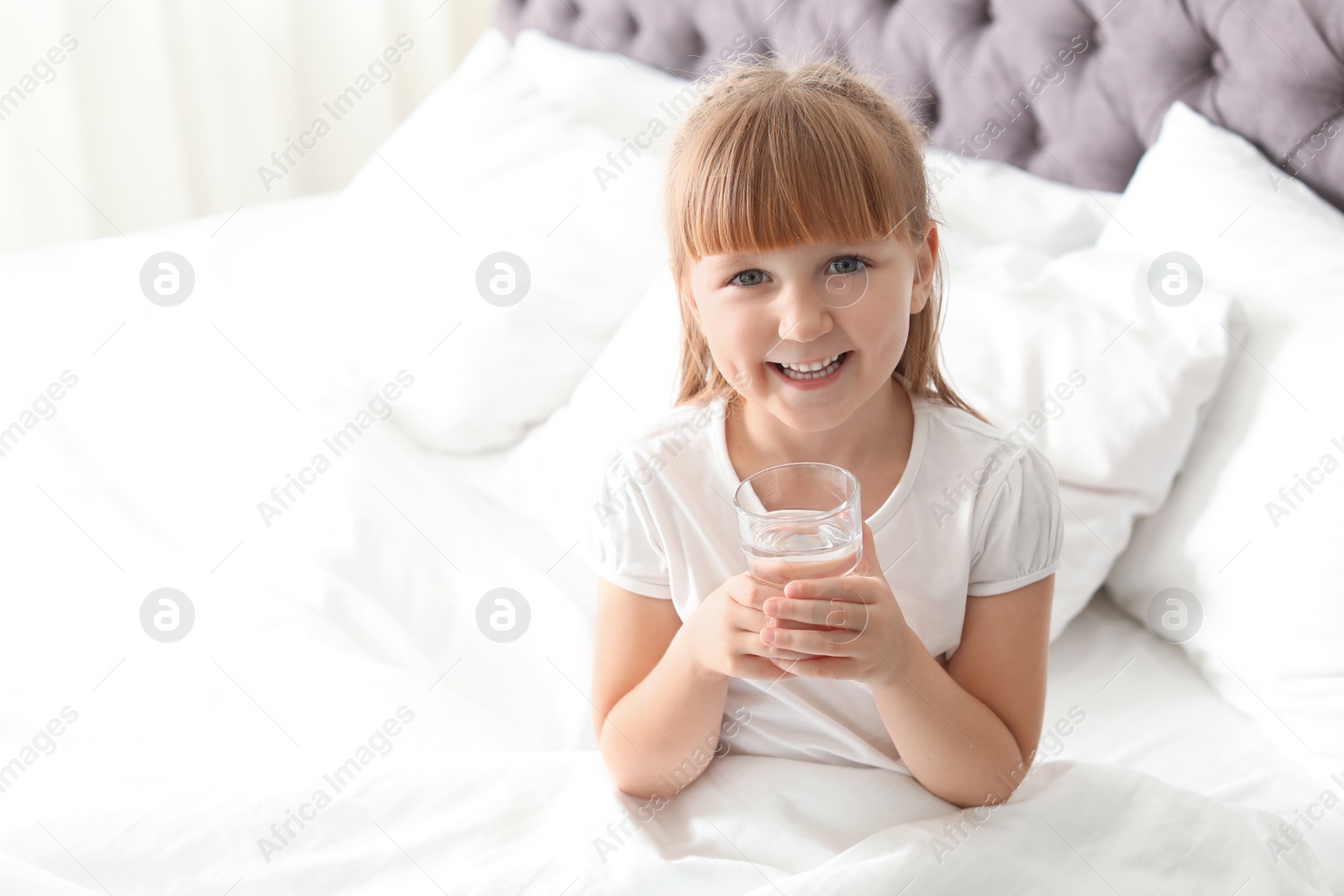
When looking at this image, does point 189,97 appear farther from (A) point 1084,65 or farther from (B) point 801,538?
(B) point 801,538

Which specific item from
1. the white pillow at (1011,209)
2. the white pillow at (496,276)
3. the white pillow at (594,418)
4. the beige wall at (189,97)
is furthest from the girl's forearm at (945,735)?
the beige wall at (189,97)

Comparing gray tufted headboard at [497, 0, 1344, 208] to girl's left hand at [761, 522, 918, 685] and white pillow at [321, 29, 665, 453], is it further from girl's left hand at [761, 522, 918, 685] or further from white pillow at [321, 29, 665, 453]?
girl's left hand at [761, 522, 918, 685]

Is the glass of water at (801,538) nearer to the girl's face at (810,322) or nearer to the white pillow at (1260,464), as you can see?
the girl's face at (810,322)

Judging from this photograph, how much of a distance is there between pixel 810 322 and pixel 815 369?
6cm

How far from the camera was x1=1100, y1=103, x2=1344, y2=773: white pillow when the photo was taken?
1.21m

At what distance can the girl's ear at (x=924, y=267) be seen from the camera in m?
1.07

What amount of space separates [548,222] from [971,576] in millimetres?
1080

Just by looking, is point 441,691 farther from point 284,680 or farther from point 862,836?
point 862,836

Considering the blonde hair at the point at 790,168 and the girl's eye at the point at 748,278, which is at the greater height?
the blonde hair at the point at 790,168

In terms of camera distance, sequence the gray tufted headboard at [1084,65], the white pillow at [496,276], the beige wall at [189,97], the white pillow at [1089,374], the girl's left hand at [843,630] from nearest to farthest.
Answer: the girl's left hand at [843,630] → the white pillow at [1089,374] → the gray tufted headboard at [1084,65] → the white pillow at [496,276] → the beige wall at [189,97]

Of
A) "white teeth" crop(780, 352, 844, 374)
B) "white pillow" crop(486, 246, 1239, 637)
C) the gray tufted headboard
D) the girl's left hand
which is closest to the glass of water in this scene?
the girl's left hand

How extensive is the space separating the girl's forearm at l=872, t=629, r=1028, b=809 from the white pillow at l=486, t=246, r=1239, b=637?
371 mm

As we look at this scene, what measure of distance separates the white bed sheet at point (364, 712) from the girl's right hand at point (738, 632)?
184 millimetres

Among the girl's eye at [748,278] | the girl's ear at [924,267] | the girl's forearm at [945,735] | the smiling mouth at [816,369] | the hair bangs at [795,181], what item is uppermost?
the hair bangs at [795,181]
